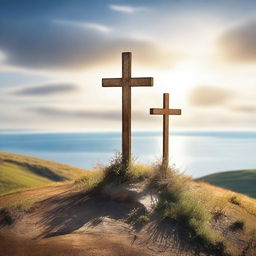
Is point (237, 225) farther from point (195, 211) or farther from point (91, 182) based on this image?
point (91, 182)

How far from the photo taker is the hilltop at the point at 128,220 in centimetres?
1006

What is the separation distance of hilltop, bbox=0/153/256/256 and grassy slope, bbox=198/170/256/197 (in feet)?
81.0

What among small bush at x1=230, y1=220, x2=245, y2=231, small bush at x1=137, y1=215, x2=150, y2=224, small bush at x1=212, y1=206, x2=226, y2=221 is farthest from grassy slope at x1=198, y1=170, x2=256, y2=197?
small bush at x1=137, y1=215, x2=150, y2=224

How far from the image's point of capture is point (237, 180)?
43.5m

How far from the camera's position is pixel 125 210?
12.1 m

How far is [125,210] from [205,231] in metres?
2.43

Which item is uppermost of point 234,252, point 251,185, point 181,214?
point 181,214

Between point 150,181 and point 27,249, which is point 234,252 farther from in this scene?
point 27,249

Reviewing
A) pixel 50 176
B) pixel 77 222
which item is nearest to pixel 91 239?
pixel 77 222

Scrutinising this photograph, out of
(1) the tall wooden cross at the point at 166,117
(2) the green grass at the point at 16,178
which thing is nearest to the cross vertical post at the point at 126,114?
(1) the tall wooden cross at the point at 166,117

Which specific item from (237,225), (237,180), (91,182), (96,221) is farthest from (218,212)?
(237,180)

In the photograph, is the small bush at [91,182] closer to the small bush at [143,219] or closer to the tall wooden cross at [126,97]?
the tall wooden cross at [126,97]

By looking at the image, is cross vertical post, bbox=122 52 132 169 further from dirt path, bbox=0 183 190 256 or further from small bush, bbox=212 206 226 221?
small bush, bbox=212 206 226 221

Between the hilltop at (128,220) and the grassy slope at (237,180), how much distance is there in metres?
24.7
